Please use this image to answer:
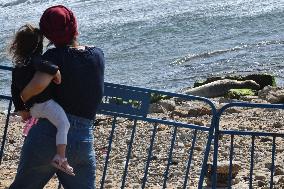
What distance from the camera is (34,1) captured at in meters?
51.4

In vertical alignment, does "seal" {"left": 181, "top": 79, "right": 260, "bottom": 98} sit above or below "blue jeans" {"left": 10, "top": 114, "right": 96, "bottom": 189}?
above

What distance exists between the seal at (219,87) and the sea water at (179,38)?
1195mm

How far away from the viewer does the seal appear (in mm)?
17219

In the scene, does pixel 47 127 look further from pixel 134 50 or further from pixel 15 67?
pixel 134 50

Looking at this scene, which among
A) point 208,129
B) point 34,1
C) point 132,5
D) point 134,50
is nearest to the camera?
point 208,129

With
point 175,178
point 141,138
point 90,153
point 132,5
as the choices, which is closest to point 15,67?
point 90,153

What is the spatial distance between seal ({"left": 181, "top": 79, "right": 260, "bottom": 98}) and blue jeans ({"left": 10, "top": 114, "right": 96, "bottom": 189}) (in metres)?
12.1

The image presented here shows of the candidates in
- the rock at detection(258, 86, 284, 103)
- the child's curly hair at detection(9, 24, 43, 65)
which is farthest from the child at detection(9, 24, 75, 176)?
the rock at detection(258, 86, 284, 103)

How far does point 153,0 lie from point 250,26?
14.7 meters

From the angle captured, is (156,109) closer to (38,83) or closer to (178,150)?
(178,150)

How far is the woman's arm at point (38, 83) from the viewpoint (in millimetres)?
4664

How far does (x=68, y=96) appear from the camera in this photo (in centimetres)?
480

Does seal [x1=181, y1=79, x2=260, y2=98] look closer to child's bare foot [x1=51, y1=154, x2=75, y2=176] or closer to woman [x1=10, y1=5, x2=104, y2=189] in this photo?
woman [x1=10, y1=5, x2=104, y2=189]

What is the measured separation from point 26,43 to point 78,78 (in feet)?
1.24
